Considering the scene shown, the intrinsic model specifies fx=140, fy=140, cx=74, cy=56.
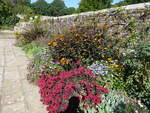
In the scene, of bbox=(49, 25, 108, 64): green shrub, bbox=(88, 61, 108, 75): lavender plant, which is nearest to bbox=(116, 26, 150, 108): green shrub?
bbox=(88, 61, 108, 75): lavender plant

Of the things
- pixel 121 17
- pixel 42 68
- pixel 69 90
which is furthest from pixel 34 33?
pixel 69 90

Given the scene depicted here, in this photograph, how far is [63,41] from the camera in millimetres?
3465

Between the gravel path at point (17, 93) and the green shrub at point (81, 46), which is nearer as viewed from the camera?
the gravel path at point (17, 93)

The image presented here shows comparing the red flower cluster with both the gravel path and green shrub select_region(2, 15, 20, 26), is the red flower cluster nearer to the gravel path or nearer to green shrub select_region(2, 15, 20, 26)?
the gravel path

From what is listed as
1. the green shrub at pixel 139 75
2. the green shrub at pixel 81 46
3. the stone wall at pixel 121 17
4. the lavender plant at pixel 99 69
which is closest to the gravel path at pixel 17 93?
the green shrub at pixel 81 46

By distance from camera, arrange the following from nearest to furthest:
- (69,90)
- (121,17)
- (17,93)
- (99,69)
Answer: (69,90) < (17,93) < (99,69) < (121,17)

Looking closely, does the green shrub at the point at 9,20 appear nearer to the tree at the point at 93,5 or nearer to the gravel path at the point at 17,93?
the tree at the point at 93,5

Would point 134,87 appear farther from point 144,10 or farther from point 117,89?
point 144,10

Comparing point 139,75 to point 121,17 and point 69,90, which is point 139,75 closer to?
point 69,90

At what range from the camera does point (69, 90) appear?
2121mm

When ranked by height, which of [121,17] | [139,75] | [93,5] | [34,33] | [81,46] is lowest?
[139,75]

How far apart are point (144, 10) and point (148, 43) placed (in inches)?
48.6

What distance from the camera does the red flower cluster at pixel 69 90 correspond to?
2.08m

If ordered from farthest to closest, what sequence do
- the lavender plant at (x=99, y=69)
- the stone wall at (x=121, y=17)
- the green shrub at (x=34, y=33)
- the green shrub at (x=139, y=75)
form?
the green shrub at (x=34, y=33) → the stone wall at (x=121, y=17) → the lavender plant at (x=99, y=69) → the green shrub at (x=139, y=75)
